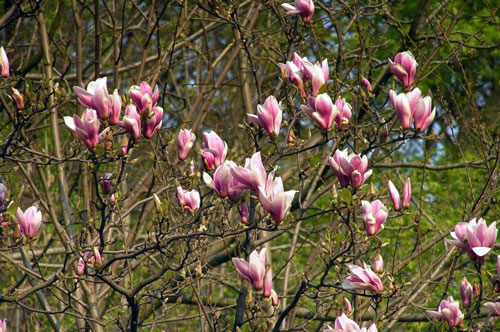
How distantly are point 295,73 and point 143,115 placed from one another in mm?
583

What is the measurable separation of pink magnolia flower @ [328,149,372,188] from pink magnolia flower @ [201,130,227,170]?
1.27ft

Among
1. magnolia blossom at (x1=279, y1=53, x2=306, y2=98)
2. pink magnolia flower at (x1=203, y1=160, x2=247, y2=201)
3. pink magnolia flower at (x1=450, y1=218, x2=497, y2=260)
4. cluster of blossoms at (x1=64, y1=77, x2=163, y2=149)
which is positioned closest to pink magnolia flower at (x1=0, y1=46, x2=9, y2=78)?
cluster of blossoms at (x1=64, y1=77, x2=163, y2=149)

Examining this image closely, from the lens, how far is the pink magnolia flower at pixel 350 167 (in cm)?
242

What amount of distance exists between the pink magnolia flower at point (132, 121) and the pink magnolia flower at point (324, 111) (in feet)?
1.90

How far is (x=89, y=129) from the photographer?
238 centimetres

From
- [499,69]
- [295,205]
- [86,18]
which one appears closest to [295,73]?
[295,205]

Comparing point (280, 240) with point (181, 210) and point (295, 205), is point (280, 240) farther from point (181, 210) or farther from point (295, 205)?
point (181, 210)

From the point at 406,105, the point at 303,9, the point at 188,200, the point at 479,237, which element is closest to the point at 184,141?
the point at 188,200

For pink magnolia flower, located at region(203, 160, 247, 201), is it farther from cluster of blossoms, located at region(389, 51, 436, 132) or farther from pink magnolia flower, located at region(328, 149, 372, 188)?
cluster of blossoms, located at region(389, 51, 436, 132)

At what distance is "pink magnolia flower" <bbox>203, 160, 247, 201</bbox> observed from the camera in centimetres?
233

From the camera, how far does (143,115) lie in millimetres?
2473

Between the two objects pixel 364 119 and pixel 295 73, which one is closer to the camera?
pixel 295 73

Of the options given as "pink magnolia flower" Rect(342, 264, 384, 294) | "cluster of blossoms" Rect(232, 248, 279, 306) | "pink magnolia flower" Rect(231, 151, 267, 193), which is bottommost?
"pink magnolia flower" Rect(342, 264, 384, 294)

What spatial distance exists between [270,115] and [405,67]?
0.59 m
